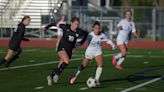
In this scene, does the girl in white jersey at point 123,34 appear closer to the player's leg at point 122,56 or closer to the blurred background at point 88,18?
the player's leg at point 122,56


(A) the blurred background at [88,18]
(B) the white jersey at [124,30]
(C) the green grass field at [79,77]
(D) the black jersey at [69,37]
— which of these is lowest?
(A) the blurred background at [88,18]

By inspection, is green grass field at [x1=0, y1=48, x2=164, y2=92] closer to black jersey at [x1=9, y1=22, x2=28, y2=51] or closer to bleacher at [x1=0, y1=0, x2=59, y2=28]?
black jersey at [x1=9, y1=22, x2=28, y2=51]

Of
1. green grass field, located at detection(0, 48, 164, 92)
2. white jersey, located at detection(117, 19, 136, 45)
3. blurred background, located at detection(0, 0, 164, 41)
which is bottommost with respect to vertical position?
blurred background, located at detection(0, 0, 164, 41)

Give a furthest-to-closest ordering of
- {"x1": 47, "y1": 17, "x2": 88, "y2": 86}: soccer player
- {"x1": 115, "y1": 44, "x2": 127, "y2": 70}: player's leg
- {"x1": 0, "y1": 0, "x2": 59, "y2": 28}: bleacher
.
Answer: {"x1": 0, "y1": 0, "x2": 59, "y2": 28}: bleacher < {"x1": 115, "y1": 44, "x2": 127, "y2": 70}: player's leg < {"x1": 47, "y1": 17, "x2": 88, "y2": 86}: soccer player

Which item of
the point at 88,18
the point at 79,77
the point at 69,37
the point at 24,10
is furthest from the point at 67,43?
the point at 24,10

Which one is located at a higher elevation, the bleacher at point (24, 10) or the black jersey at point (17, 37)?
the black jersey at point (17, 37)

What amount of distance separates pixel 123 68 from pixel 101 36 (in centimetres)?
509

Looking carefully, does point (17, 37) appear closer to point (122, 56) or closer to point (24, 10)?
point (122, 56)

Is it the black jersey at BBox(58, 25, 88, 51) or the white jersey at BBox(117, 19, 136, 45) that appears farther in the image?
the white jersey at BBox(117, 19, 136, 45)

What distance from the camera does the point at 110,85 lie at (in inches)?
556

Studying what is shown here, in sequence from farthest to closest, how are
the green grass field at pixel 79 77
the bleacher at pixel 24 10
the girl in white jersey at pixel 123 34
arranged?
the bleacher at pixel 24 10
the girl in white jersey at pixel 123 34
the green grass field at pixel 79 77

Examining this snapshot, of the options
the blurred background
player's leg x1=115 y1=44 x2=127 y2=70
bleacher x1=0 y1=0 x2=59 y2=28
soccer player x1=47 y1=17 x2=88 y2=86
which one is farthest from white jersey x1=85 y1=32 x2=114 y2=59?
bleacher x1=0 y1=0 x2=59 y2=28

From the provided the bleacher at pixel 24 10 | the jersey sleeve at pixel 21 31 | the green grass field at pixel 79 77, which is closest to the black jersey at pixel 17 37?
the jersey sleeve at pixel 21 31

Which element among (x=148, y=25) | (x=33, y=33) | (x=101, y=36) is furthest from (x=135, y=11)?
(x=101, y=36)
